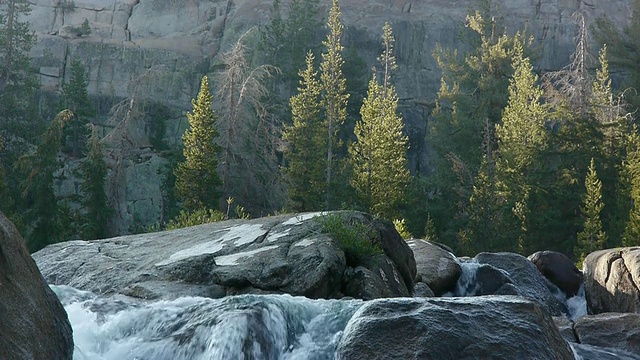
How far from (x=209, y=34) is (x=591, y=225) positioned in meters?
29.7

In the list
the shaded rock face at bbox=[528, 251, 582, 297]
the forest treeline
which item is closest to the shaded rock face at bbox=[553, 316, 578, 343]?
the shaded rock face at bbox=[528, 251, 582, 297]

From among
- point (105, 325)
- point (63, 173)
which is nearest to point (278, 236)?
point (105, 325)

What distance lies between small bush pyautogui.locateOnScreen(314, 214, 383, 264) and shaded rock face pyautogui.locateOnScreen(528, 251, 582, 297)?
866 cm

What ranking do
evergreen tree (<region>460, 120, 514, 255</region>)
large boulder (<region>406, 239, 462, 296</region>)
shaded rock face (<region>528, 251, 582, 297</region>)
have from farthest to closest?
evergreen tree (<region>460, 120, 514, 255</region>) < shaded rock face (<region>528, 251, 582, 297</region>) < large boulder (<region>406, 239, 462, 296</region>)

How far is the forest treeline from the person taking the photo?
1248 inches

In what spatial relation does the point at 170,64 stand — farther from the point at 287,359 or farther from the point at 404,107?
the point at 287,359

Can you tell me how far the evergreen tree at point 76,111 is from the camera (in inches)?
1596

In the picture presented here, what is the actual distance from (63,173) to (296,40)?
1562cm

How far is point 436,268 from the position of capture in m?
15.7

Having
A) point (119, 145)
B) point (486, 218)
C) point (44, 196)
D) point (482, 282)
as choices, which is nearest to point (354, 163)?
point (486, 218)

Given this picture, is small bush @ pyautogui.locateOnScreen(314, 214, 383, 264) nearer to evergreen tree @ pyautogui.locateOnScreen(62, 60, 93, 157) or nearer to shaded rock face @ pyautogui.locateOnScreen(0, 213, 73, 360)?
shaded rock face @ pyautogui.locateOnScreen(0, 213, 73, 360)

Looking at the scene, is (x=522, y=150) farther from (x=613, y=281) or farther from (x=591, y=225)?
(x=613, y=281)

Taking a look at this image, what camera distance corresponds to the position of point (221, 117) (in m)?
33.7

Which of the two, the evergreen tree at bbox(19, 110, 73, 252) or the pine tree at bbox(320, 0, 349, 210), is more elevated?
the pine tree at bbox(320, 0, 349, 210)
